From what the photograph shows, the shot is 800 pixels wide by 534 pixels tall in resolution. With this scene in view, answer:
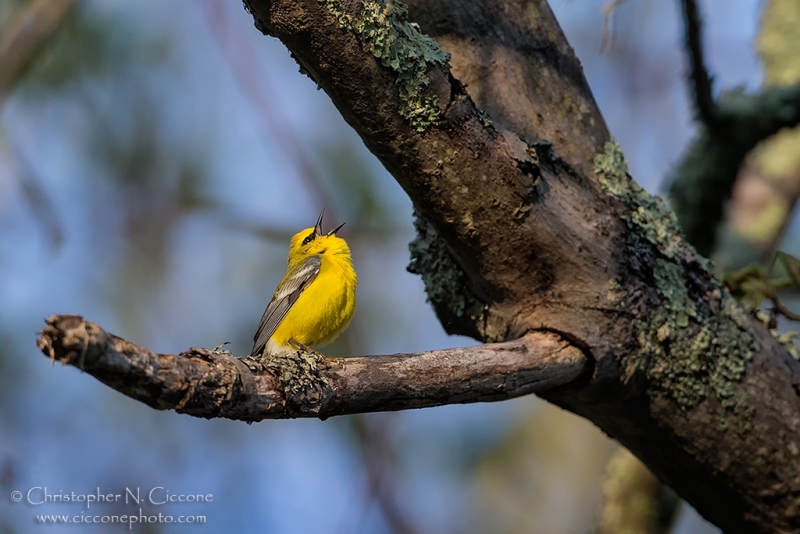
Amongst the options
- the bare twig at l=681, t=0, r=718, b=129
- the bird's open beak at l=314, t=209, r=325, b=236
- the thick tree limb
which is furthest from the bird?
the bare twig at l=681, t=0, r=718, b=129

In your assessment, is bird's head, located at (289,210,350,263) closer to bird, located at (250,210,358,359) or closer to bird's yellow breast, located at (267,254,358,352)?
bird, located at (250,210,358,359)

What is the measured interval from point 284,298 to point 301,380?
241 centimetres

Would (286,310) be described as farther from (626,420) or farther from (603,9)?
(603,9)

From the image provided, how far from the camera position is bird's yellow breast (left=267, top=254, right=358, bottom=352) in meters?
4.04

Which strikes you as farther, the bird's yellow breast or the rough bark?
the bird's yellow breast

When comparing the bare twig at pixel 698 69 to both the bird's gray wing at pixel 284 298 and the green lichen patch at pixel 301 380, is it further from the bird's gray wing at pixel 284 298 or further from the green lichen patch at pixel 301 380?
the green lichen patch at pixel 301 380

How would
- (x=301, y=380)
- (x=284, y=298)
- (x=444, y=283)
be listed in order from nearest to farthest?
(x=301, y=380) → (x=444, y=283) → (x=284, y=298)

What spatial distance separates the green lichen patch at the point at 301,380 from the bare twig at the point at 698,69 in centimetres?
243

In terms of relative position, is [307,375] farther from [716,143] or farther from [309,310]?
[716,143]

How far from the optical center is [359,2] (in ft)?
6.98

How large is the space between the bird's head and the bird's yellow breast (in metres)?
0.69

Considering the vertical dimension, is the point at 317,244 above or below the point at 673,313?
above

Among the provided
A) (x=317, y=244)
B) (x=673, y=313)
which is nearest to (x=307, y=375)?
(x=673, y=313)

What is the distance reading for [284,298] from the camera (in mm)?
4277
